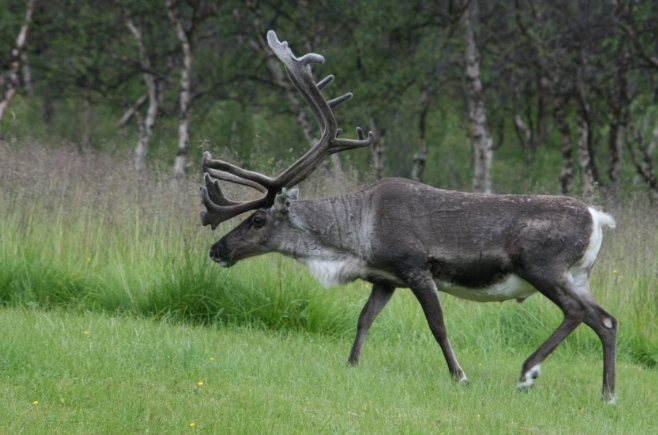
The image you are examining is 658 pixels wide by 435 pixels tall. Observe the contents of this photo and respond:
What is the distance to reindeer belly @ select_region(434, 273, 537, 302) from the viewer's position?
21.5 feet

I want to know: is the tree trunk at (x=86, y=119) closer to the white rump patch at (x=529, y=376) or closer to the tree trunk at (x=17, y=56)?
the tree trunk at (x=17, y=56)

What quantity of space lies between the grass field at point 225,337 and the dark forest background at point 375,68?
8.18 m

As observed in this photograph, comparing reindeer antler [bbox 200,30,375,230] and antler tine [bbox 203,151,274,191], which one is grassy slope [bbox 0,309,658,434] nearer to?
reindeer antler [bbox 200,30,375,230]

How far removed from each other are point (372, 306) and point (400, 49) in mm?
17331

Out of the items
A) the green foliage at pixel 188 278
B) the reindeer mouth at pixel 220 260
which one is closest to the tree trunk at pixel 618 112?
the green foliage at pixel 188 278

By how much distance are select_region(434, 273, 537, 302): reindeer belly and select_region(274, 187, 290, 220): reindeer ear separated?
4.79 ft

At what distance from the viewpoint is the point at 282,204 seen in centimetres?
704

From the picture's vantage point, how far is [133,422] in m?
4.86

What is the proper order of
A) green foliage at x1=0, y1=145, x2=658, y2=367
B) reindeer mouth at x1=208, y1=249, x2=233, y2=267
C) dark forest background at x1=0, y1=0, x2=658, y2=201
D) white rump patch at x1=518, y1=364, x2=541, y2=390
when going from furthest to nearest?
dark forest background at x1=0, y1=0, x2=658, y2=201 → green foliage at x1=0, y1=145, x2=658, y2=367 → reindeer mouth at x1=208, y1=249, x2=233, y2=267 → white rump patch at x1=518, y1=364, x2=541, y2=390

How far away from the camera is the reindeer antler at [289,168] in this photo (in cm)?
706

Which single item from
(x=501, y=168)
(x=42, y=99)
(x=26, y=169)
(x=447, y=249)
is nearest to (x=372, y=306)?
(x=447, y=249)

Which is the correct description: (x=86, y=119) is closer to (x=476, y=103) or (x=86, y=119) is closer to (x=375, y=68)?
(x=375, y=68)

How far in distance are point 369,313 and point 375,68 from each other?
15870mm

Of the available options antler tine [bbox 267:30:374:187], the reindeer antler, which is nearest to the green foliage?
the reindeer antler
